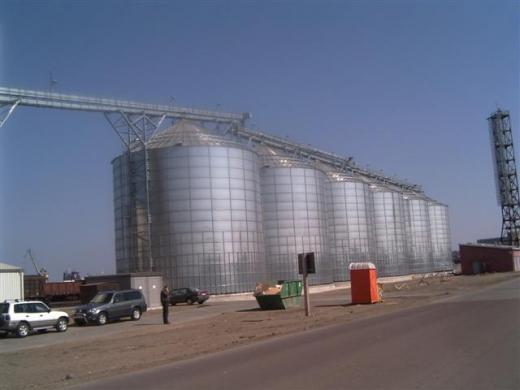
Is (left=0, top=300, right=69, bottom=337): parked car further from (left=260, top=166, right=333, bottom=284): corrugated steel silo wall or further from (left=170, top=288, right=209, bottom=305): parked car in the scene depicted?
(left=260, top=166, right=333, bottom=284): corrugated steel silo wall

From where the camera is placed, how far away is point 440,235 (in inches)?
4562

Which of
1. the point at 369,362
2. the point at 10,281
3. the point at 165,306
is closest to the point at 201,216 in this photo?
the point at 10,281

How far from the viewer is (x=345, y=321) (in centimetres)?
2495

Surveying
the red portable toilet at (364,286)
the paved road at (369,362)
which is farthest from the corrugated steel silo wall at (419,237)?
the paved road at (369,362)

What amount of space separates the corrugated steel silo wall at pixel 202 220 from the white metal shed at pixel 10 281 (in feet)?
46.4

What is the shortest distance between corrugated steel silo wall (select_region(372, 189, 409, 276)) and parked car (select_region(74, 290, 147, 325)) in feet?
184

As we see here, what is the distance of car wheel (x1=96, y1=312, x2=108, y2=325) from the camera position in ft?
108

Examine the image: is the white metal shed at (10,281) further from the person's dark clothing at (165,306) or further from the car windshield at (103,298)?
the person's dark clothing at (165,306)

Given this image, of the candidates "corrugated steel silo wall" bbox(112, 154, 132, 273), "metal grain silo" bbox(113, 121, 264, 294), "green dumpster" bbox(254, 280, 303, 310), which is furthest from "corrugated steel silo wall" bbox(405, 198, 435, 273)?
"green dumpster" bbox(254, 280, 303, 310)

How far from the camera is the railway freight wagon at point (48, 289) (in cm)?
6538

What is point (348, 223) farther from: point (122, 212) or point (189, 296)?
point (189, 296)

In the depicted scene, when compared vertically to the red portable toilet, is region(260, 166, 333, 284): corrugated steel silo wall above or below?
above

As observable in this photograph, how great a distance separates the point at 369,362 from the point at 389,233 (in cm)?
8141

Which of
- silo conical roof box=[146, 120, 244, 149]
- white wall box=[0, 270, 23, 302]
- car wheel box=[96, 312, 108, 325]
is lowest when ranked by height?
car wheel box=[96, 312, 108, 325]
